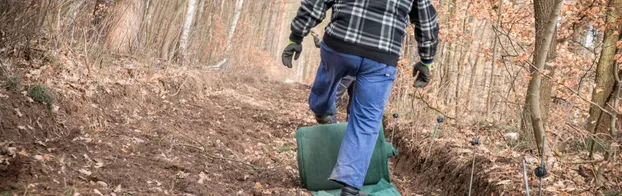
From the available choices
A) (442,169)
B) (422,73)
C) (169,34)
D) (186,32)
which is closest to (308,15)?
(422,73)

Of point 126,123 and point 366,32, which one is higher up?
point 366,32

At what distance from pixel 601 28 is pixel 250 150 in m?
4.84

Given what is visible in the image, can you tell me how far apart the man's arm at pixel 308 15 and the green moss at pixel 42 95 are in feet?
6.91

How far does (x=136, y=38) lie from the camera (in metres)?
9.25

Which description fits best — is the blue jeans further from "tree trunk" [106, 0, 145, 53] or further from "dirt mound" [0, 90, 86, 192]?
"tree trunk" [106, 0, 145, 53]

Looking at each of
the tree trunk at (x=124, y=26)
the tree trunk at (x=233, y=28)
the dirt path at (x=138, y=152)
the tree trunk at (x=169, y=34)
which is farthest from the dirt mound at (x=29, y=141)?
the tree trunk at (x=233, y=28)

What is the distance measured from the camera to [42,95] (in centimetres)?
472

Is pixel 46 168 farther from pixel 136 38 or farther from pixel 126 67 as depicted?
pixel 136 38

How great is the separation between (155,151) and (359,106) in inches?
65.2

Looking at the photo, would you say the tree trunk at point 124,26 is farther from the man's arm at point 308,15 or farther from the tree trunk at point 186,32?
the man's arm at point 308,15

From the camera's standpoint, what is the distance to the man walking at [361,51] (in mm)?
3900

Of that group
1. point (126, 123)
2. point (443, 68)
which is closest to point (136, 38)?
point (126, 123)

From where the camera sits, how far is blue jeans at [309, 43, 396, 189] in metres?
3.98

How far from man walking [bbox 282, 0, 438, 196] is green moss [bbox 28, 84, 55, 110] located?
1.98 meters
